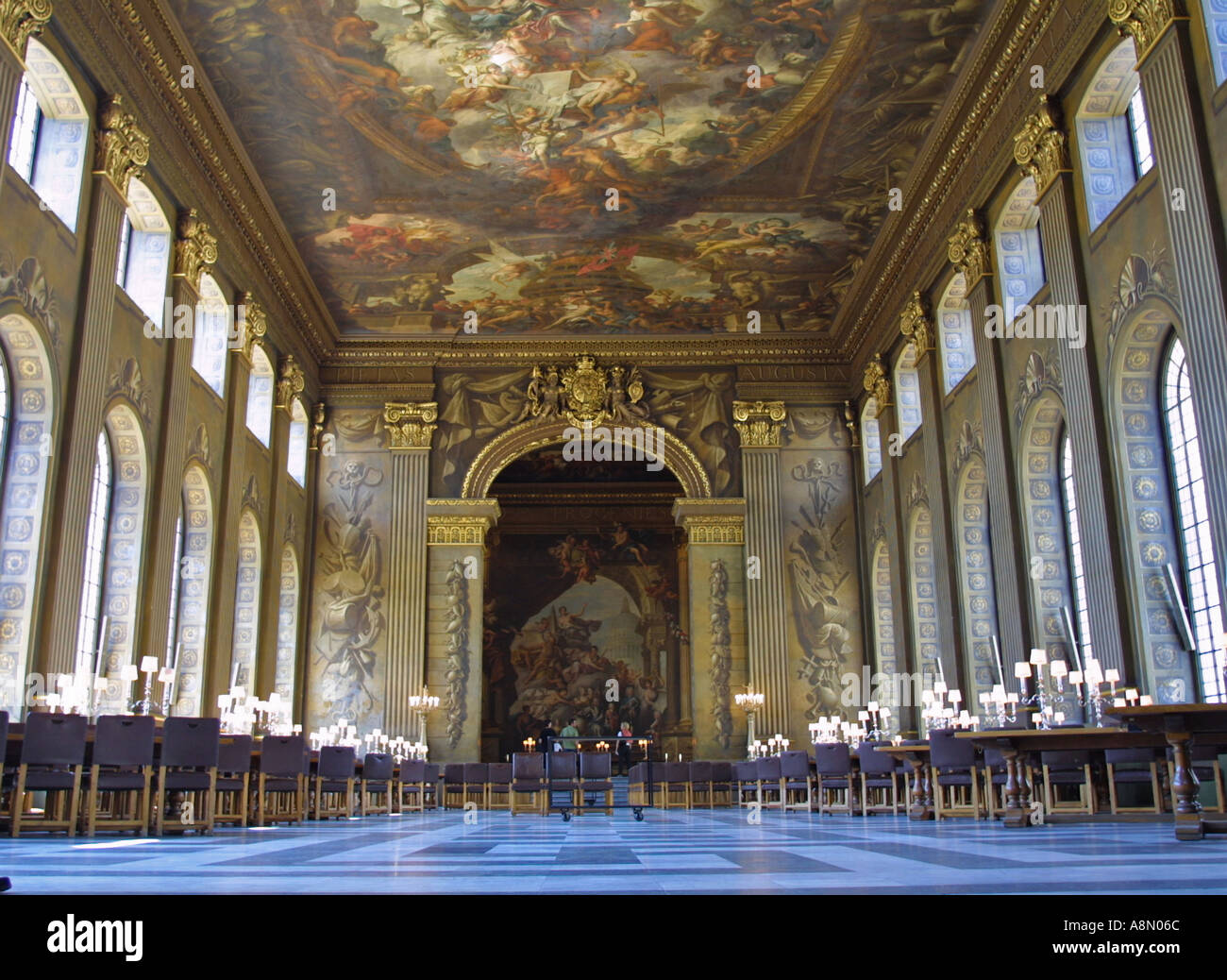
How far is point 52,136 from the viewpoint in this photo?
13.2m

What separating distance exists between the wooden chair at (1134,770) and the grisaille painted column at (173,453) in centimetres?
1202

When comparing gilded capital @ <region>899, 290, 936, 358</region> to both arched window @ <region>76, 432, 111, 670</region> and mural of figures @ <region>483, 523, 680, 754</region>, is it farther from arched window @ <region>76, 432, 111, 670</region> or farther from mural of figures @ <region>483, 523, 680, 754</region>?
mural of figures @ <region>483, 523, 680, 754</region>

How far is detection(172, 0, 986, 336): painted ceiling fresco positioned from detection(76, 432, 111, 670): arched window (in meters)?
6.10

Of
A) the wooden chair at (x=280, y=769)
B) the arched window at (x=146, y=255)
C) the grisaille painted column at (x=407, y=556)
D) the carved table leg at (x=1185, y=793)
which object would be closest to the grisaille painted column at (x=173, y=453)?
the arched window at (x=146, y=255)

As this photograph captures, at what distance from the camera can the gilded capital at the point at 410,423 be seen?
78.4ft

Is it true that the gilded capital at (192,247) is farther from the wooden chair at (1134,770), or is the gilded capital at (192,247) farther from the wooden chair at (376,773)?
the wooden chair at (1134,770)

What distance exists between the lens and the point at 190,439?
16.9 metres

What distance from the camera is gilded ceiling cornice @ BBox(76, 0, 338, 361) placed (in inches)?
543

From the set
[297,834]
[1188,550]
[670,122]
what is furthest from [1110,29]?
[297,834]

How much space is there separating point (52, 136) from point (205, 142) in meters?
3.79

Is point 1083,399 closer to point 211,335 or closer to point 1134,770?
point 1134,770

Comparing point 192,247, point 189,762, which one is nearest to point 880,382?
point 192,247

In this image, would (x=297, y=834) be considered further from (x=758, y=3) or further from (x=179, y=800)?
(x=758, y=3)
